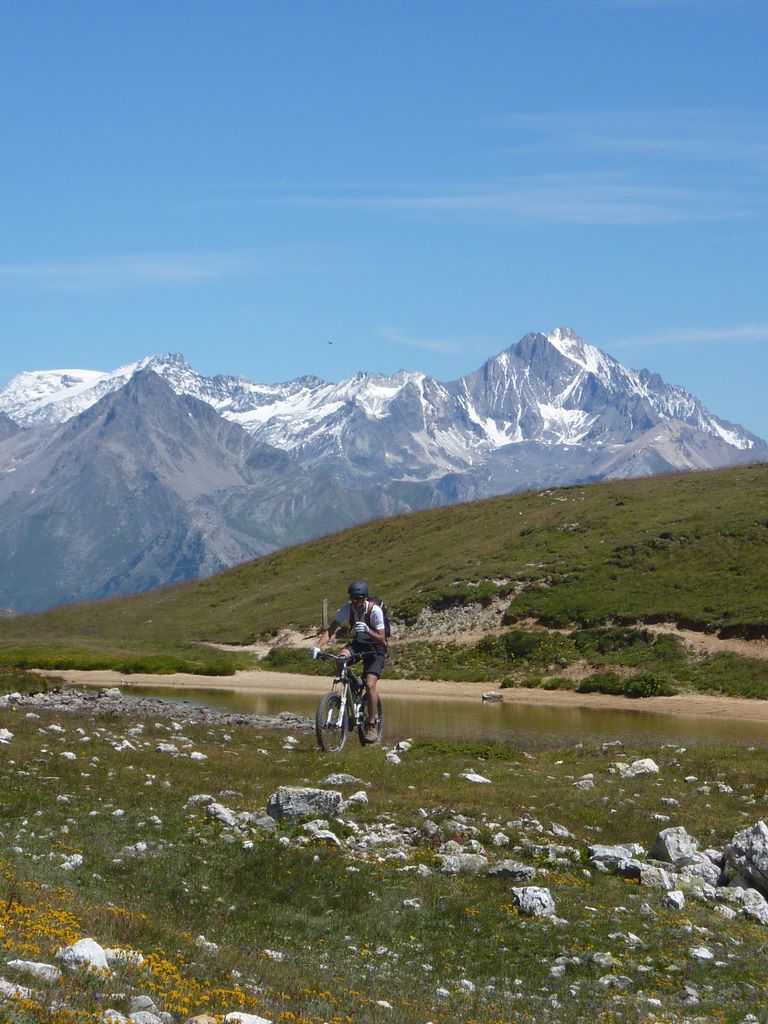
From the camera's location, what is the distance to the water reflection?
38.0 m

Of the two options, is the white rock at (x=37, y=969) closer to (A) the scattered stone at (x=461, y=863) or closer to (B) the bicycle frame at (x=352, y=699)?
(A) the scattered stone at (x=461, y=863)

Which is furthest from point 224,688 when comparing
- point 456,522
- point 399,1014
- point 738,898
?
point 399,1014

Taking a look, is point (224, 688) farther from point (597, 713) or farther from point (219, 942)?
point (219, 942)

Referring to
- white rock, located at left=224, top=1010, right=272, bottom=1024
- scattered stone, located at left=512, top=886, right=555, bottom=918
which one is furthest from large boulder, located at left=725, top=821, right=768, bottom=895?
white rock, located at left=224, top=1010, right=272, bottom=1024

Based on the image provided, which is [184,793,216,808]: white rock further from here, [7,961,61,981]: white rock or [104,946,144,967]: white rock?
[7,961,61,981]: white rock

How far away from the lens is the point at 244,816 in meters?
16.7

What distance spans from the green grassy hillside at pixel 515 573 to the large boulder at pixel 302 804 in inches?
1783

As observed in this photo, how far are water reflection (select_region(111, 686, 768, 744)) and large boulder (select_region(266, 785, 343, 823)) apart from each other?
1534 cm

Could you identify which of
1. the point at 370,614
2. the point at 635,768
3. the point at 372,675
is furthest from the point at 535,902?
the point at 635,768

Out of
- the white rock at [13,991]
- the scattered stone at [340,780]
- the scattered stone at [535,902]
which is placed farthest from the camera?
the scattered stone at [340,780]

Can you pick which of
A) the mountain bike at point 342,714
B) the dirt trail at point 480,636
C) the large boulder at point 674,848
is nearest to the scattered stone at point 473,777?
the mountain bike at point 342,714

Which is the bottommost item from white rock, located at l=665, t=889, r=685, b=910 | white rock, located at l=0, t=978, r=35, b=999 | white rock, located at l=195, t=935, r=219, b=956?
white rock, located at l=665, t=889, r=685, b=910

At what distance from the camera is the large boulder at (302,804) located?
16844 mm

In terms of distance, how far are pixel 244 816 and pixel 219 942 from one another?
5.59m
